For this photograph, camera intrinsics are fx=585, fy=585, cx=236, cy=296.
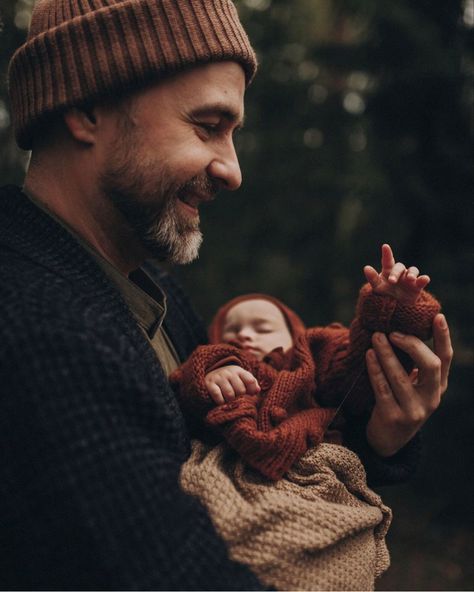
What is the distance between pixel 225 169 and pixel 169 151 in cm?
19

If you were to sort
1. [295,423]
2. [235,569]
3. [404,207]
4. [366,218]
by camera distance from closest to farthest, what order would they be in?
1. [235,569]
2. [295,423]
3. [404,207]
4. [366,218]

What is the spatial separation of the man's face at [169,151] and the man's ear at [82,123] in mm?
70

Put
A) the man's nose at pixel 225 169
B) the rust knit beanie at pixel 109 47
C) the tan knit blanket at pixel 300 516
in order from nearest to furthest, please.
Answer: the tan knit blanket at pixel 300 516, the rust knit beanie at pixel 109 47, the man's nose at pixel 225 169

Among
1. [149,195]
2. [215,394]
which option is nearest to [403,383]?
[215,394]

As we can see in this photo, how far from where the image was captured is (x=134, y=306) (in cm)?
179

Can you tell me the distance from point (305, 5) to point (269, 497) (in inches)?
195

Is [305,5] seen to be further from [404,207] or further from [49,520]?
[49,520]

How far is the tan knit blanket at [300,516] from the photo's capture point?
144 centimetres

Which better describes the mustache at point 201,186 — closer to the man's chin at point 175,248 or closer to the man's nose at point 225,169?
the man's nose at point 225,169

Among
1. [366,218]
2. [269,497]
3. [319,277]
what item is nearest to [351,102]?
[366,218]

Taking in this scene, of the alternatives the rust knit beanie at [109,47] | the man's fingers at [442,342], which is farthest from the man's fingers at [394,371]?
→ the rust knit beanie at [109,47]

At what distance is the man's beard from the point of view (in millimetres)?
1673

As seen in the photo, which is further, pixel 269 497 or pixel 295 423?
pixel 295 423

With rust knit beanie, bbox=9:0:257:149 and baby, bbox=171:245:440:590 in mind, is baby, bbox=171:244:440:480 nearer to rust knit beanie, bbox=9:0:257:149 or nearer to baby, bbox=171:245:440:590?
baby, bbox=171:245:440:590
